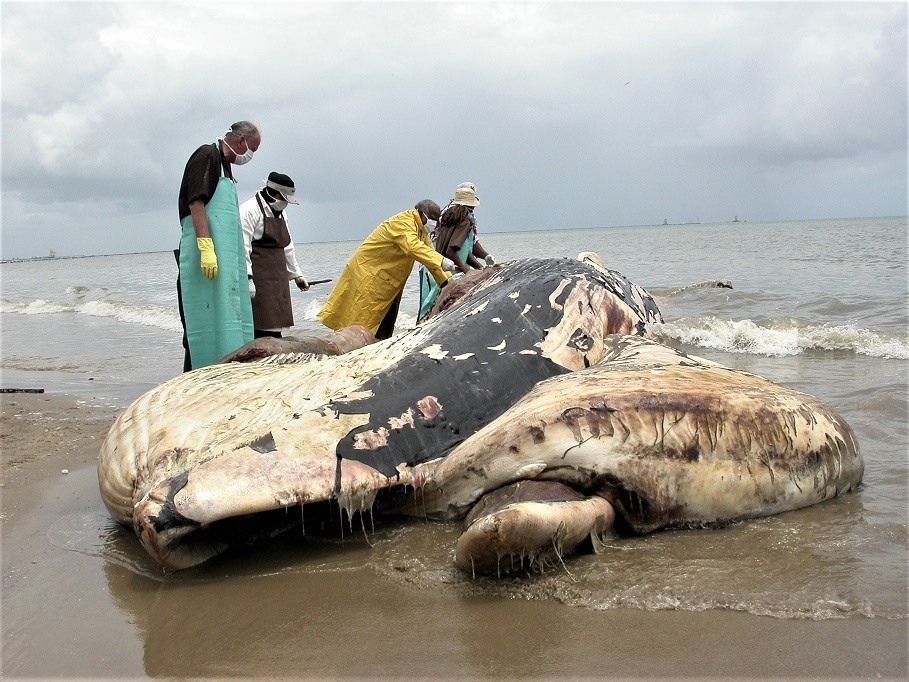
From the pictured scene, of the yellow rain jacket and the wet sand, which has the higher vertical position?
the yellow rain jacket

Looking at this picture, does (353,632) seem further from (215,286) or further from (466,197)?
(466,197)

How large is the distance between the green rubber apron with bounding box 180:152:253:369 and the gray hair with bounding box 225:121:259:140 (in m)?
0.36

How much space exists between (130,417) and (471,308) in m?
2.04

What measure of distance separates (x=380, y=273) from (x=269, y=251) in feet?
4.22

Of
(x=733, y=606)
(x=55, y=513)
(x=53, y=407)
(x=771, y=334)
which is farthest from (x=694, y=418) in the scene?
(x=771, y=334)

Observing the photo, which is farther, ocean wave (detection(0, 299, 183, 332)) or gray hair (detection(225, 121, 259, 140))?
ocean wave (detection(0, 299, 183, 332))

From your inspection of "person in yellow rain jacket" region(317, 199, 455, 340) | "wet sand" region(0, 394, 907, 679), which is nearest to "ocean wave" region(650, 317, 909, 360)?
"person in yellow rain jacket" region(317, 199, 455, 340)

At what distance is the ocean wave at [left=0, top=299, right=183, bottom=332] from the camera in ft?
54.0

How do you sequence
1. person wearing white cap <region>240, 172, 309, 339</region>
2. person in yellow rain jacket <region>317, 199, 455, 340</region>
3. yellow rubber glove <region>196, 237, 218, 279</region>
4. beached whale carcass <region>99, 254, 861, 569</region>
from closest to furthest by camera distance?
beached whale carcass <region>99, 254, 861, 569</region>, yellow rubber glove <region>196, 237, 218, 279</region>, person wearing white cap <region>240, 172, 309, 339</region>, person in yellow rain jacket <region>317, 199, 455, 340</region>

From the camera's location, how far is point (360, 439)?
11.6 ft

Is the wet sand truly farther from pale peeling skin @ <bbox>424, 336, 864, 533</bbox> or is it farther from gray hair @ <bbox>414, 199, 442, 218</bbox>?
gray hair @ <bbox>414, 199, 442, 218</bbox>

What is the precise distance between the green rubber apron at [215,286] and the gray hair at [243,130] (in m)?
0.36

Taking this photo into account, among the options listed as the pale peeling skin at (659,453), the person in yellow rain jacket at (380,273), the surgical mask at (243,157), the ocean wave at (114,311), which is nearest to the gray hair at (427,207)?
the person in yellow rain jacket at (380,273)

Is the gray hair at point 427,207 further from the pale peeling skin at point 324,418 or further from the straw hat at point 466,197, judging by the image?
the pale peeling skin at point 324,418
